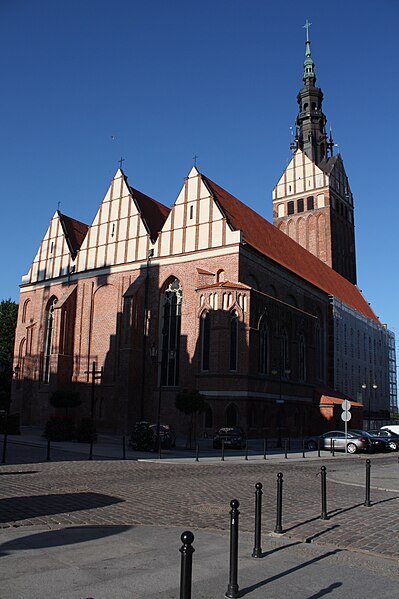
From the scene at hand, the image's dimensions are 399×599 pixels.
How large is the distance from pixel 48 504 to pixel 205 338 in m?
24.4

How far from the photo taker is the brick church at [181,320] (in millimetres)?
32375

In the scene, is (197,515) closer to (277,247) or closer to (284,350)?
(284,350)

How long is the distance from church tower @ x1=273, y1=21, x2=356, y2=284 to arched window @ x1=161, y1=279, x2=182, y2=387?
2908 centimetres

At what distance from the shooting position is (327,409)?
4091 centimetres

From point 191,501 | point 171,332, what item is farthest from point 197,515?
point 171,332

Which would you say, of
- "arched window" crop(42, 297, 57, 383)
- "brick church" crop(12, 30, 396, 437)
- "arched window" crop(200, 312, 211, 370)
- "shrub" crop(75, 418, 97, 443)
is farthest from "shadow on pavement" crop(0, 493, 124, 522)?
"arched window" crop(42, 297, 57, 383)

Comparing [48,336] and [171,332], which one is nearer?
[171,332]

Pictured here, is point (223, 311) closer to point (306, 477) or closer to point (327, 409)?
point (327, 409)

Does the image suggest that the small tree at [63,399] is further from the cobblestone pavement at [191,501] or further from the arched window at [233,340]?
the cobblestone pavement at [191,501]

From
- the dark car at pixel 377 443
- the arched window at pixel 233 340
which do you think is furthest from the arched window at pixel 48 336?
the dark car at pixel 377 443

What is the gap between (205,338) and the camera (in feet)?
110

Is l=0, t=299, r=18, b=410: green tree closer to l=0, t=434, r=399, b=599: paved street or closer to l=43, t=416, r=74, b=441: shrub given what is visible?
l=43, t=416, r=74, b=441: shrub

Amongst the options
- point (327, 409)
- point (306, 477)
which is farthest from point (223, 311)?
point (306, 477)

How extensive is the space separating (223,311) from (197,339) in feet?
9.53
